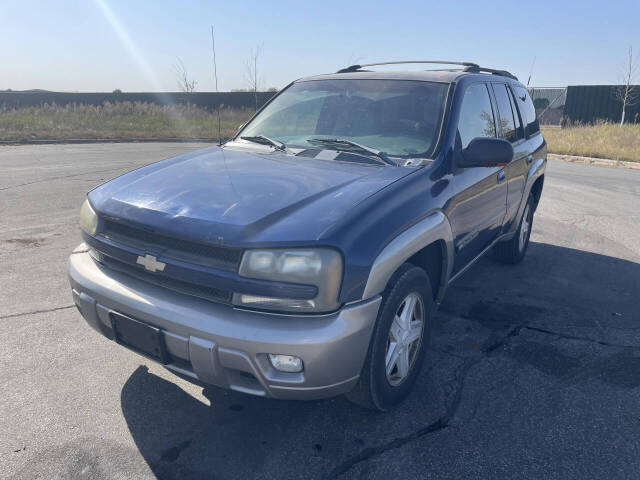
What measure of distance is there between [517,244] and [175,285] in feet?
12.6

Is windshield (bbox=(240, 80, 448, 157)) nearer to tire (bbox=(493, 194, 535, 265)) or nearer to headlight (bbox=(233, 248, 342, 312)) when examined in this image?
headlight (bbox=(233, 248, 342, 312))

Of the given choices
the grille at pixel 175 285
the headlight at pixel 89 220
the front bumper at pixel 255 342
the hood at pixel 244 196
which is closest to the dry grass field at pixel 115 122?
the headlight at pixel 89 220

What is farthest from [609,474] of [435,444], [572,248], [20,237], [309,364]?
[20,237]

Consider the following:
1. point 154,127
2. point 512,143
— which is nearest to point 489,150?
point 512,143

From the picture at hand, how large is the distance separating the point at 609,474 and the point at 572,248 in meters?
4.10

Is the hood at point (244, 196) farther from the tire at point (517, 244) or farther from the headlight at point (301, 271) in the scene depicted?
the tire at point (517, 244)

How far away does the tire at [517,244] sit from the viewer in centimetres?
505

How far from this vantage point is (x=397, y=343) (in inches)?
104

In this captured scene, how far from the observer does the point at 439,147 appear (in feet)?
10.1

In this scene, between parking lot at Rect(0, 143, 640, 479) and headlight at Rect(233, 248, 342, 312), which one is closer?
headlight at Rect(233, 248, 342, 312)

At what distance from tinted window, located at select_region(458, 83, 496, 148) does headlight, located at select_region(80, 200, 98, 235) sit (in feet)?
7.46

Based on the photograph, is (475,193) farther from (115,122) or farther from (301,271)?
(115,122)

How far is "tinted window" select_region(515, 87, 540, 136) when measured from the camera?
4.87 metres

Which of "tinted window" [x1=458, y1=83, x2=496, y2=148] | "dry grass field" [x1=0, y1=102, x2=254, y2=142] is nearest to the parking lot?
"tinted window" [x1=458, y1=83, x2=496, y2=148]
